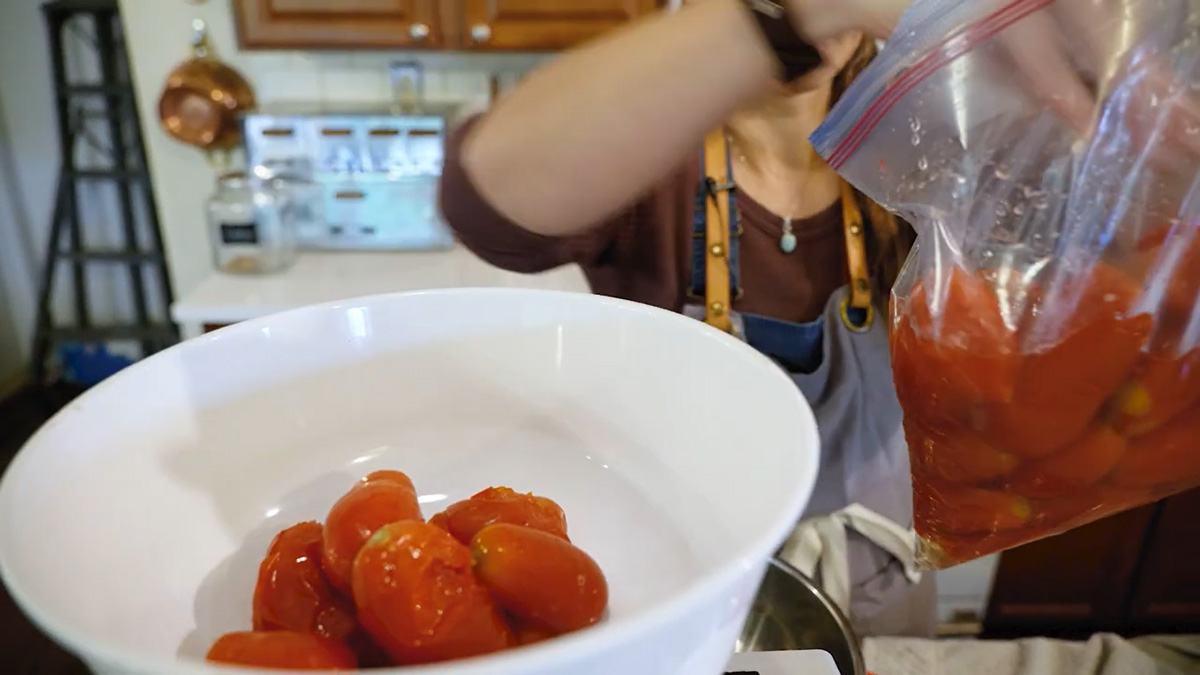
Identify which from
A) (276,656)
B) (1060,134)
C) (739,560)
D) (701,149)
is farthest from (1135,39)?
(701,149)

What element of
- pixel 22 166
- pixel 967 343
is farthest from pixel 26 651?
pixel 967 343

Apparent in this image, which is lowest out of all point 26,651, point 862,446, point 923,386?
point 26,651

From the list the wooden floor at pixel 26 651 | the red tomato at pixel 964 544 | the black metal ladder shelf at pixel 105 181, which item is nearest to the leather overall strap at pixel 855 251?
the red tomato at pixel 964 544

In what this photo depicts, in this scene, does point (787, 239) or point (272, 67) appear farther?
point (272, 67)

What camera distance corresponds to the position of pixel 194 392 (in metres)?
0.31

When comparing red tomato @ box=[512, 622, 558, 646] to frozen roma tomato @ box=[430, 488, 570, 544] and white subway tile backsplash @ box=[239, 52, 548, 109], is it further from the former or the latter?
white subway tile backsplash @ box=[239, 52, 548, 109]

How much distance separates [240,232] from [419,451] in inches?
47.5

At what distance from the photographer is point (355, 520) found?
10.2 inches

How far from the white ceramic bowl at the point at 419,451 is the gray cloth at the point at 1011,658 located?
1.15ft

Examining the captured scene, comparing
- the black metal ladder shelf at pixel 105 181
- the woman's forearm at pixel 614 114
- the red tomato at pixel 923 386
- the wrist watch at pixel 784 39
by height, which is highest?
the wrist watch at pixel 784 39

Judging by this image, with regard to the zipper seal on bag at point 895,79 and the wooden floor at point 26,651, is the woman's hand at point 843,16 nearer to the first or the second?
the zipper seal on bag at point 895,79

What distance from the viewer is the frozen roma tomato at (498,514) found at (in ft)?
0.92

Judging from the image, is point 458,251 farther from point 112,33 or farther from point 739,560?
point 739,560

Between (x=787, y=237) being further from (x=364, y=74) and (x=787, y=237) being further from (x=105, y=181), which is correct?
(x=105, y=181)
